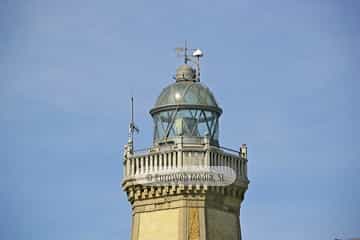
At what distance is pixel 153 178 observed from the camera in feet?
150

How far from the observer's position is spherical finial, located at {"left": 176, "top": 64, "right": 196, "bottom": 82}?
47375 mm

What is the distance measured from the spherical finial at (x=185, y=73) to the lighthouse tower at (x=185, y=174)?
0.12ft

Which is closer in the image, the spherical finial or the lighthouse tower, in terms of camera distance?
the lighthouse tower

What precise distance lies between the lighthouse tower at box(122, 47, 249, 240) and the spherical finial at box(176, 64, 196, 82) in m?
0.04

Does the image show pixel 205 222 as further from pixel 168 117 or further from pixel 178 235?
pixel 168 117

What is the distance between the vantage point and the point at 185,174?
45.2 metres

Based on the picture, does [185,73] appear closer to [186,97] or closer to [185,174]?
[186,97]

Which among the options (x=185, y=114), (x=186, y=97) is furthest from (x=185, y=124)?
(x=186, y=97)

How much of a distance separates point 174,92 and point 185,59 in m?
1.79

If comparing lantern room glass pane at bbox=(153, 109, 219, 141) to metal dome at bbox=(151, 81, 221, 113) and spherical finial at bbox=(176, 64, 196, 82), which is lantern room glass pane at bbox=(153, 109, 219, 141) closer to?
metal dome at bbox=(151, 81, 221, 113)

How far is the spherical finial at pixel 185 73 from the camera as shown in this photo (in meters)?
47.4

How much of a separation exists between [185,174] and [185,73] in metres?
4.28

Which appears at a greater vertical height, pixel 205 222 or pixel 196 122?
pixel 196 122

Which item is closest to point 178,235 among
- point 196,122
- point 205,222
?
point 205,222
